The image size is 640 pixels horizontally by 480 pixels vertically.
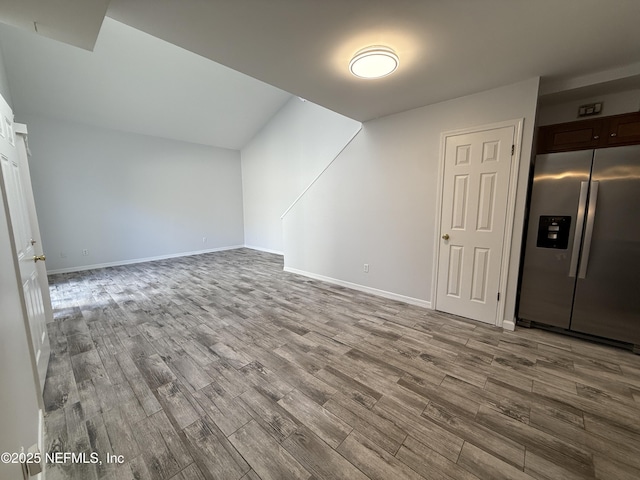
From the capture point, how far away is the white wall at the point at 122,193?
466 centimetres

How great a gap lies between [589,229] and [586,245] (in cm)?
16

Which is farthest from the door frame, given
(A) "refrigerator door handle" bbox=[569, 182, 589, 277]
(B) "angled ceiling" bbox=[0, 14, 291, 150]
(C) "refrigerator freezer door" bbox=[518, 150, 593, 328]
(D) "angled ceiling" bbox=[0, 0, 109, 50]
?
(B) "angled ceiling" bbox=[0, 14, 291, 150]

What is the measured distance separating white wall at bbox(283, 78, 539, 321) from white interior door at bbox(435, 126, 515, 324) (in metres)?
0.13

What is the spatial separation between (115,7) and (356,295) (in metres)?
3.66

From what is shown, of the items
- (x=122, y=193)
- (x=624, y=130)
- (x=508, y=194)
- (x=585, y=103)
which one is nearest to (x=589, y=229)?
(x=508, y=194)

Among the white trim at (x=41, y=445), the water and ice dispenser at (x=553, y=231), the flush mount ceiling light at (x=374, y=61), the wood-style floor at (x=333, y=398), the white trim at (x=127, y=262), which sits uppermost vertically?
the flush mount ceiling light at (x=374, y=61)

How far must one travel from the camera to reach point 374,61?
74.2 inches

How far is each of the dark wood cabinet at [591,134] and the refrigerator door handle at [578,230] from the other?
15.2 inches

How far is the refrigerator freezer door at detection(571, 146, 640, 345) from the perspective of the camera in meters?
2.12

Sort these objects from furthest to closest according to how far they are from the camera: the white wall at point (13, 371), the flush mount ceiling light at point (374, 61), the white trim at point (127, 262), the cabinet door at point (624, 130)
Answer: the white trim at point (127, 262) < the cabinet door at point (624, 130) < the flush mount ceiling light at point (374, 61) < the white wall at point (13, 371)

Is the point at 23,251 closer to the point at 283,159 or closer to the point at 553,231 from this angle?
the point at 553,231

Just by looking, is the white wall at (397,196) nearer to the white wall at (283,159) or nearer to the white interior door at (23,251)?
the white wall at (283,159)

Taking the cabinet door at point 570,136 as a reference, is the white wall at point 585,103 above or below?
above

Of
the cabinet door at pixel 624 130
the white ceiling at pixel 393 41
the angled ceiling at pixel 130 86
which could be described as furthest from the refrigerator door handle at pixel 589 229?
the angled ceiling at pixel 130 86
